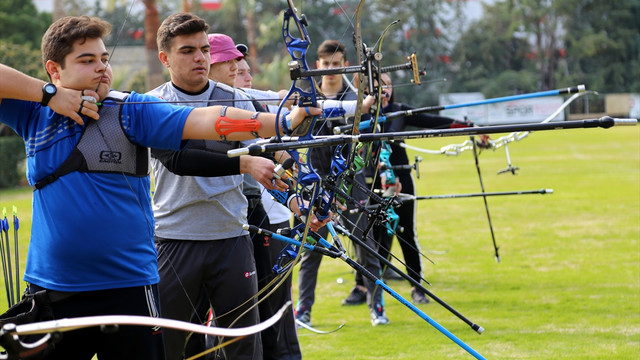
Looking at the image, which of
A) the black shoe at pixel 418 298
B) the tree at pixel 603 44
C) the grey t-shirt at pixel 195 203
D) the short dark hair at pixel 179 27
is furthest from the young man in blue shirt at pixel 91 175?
the tree at pixel 603 44

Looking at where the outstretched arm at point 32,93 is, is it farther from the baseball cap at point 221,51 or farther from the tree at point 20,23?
the tree at point 20,23

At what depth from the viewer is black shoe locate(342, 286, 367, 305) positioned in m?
7.62

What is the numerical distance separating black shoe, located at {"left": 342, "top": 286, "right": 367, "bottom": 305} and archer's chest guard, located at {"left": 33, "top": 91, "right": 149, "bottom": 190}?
4917 mm

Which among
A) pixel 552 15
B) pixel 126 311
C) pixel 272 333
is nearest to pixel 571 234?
pixel 272 333

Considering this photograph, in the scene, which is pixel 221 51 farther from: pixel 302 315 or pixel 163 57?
pixel 302 315

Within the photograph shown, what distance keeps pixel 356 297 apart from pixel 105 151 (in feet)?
16.7

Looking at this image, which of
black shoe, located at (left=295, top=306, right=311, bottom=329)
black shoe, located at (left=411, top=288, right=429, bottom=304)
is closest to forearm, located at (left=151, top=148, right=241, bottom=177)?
black shoe, located at (left=295, top=306, right=311, bottom=329)

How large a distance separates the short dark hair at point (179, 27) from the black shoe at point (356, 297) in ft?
13.9

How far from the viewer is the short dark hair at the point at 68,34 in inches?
113

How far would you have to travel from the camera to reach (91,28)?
9.44 ft

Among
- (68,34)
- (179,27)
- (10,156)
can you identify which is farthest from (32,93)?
(10,156)

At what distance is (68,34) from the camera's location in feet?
9.38

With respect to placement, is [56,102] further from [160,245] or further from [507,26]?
[507,26]

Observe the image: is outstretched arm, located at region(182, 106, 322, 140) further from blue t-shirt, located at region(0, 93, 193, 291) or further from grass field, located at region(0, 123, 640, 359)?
grass field, located at region(0, 123, 640, 359)
